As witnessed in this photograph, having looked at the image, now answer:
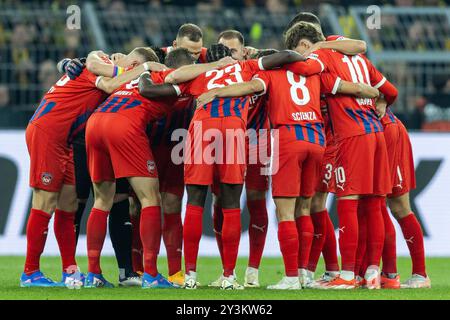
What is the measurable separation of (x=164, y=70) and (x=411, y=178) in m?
2.45

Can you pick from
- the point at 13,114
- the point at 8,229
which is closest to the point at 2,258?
the point at 8,229

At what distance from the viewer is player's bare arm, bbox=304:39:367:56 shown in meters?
8.89

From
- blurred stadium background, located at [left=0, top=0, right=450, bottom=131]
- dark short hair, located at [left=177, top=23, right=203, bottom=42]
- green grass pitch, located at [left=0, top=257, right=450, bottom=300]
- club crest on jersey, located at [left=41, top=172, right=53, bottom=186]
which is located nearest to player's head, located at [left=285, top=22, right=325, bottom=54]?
dark short hair, located at [left=177, top=23, right=203, bottom=42]

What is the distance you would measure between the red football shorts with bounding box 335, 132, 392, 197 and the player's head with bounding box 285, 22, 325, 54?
0.89 meters

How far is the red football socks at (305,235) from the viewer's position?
28.7 feet

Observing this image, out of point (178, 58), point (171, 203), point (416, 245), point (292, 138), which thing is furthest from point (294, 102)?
point (416, 245)

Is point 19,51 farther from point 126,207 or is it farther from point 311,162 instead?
point 311,162

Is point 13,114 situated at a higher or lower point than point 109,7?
lower

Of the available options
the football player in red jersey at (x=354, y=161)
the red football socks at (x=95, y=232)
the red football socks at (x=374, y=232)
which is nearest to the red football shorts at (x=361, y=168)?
the football player in red jersey at (x=354, y=161)

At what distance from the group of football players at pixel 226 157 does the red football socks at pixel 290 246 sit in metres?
0.01

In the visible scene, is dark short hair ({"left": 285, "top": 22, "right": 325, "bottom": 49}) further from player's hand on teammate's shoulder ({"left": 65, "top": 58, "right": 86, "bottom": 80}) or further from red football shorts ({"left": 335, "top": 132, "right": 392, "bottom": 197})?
player's hand on teammate's shoulder ({"left": 65, "top": 58, "right": 86, "bottom": 80})

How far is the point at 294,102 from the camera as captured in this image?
28.1 feet

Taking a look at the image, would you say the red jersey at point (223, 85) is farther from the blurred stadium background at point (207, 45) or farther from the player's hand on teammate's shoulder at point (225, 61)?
the blurred stadium background at point (207, 45)

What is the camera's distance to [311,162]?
8.62m
